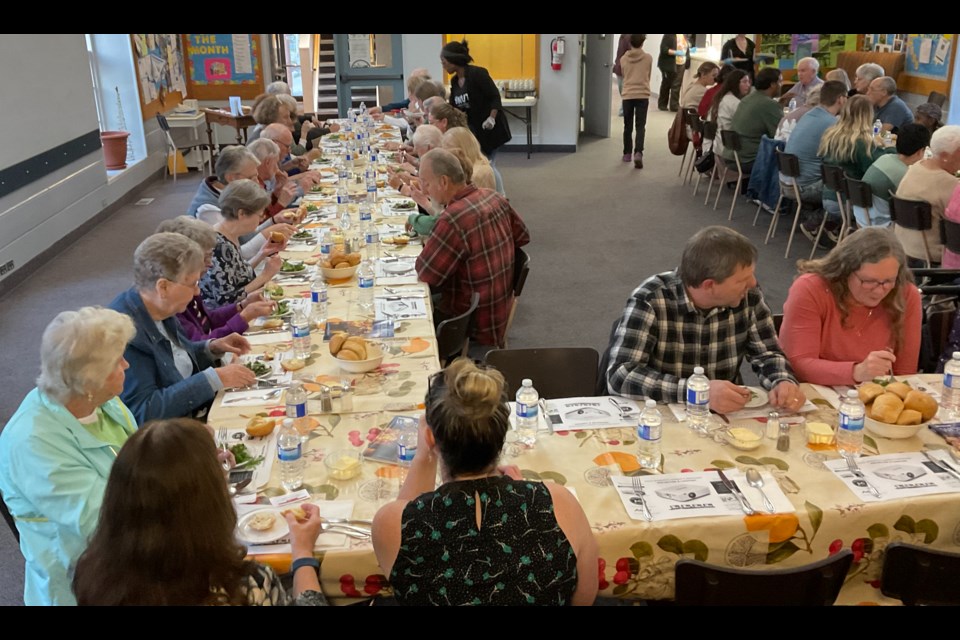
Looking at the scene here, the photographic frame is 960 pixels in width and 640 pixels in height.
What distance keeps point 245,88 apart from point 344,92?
1454 mm

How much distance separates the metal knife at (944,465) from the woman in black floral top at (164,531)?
2.12 meters

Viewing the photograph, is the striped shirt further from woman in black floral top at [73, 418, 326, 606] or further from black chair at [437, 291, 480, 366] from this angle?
woman in black floral top at [73, 418, 326, 606]

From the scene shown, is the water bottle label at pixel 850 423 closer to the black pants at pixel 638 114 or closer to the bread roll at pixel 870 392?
the bread roll at pixel 870 392

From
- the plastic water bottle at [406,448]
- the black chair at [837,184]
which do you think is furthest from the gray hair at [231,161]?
the black chair at [837,184]

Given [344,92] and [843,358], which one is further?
[344,92]

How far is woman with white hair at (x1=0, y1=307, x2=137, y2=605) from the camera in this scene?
2.27 metres

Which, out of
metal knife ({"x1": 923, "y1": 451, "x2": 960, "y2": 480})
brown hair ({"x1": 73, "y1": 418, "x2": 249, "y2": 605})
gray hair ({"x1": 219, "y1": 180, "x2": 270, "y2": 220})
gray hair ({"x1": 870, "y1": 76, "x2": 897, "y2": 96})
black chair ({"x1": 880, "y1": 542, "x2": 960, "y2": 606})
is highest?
gray hair ({"x1": 870, "y1": 76, "x2": 897, "y2": 96})

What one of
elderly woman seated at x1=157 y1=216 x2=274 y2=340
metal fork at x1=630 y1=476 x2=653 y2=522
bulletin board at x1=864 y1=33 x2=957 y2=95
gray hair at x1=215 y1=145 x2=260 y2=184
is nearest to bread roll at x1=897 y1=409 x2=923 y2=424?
metal fork at x1=630 y1=476 x2=653 y2=522

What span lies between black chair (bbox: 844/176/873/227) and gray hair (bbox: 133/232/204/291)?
4.92 m

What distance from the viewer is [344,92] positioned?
12773mm
